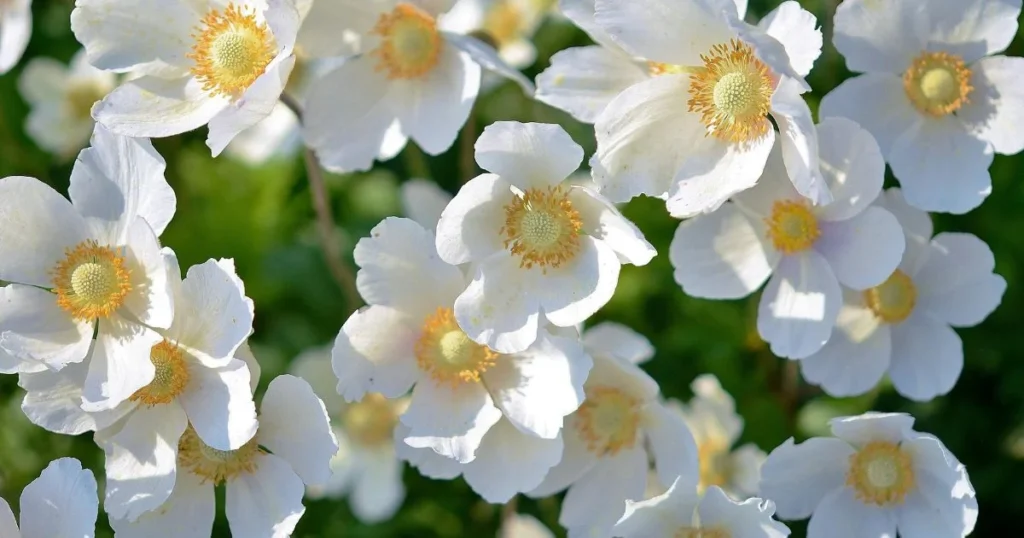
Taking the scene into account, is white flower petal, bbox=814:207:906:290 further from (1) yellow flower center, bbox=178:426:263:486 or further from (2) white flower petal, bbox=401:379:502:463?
(1) yellow flower center, bbox=178:426:263:486

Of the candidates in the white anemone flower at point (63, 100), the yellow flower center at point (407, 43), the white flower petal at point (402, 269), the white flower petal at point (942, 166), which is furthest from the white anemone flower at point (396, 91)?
the white anemone flower at point (63, 100)

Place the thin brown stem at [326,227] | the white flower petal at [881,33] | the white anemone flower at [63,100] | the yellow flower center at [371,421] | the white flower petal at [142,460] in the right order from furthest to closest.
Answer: the white anemone flower at [63,100], the yellow flower center at [371,421], the thin brown stem at [326,227], the white flower petal at [881,33], the white flower petal at [142,460]

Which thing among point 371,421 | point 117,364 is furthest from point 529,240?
point 371,421

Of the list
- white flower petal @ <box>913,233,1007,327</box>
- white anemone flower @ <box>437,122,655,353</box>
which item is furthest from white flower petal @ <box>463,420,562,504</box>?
white flower petal @ <box>913,233,1007,327</box>

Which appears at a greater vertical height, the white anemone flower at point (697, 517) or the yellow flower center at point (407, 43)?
the yellow flower center at point (407, 43)

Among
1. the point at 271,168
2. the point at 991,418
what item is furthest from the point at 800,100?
the point at 271,168

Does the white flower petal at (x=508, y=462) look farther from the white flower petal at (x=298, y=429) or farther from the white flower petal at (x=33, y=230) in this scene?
the white flower petal at (x=33, y=230)

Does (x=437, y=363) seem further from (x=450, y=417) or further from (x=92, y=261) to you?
(x=92, y=261)

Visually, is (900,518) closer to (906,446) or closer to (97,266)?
(906,446)
